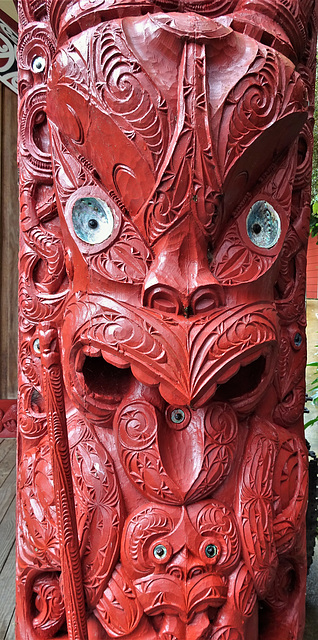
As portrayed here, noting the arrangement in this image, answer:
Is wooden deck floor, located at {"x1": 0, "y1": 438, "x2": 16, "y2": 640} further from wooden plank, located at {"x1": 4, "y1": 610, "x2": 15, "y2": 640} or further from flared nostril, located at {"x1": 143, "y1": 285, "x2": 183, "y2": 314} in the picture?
flared nostril, located at {"x1": 143, "y1": 285, "x2": 183, "y2": 314}

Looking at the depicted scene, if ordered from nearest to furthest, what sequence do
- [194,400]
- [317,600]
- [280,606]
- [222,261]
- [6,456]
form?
[194,400], [222,261], [280,606], [317,600], [6,456]

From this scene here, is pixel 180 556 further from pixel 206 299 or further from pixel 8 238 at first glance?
pixel 8 238

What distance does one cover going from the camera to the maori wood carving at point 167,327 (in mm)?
976

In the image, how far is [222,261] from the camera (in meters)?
1.05

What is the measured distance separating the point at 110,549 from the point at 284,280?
69 centimetres

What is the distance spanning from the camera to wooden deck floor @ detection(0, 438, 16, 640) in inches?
61.9

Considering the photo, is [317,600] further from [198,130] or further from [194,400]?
[198,130]

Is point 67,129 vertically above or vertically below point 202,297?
above

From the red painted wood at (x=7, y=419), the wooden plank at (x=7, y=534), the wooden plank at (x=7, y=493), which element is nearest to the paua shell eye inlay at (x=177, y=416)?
the wooden plank at (x=7, y=534)

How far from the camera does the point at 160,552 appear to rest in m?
1.00

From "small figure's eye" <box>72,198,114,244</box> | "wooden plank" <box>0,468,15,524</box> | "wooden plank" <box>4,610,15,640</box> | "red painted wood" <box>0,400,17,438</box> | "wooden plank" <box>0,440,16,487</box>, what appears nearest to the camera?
"small figure's eye" <box>72,198,114,244</box>

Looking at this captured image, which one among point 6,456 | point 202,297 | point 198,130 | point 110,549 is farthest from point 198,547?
point 6,456

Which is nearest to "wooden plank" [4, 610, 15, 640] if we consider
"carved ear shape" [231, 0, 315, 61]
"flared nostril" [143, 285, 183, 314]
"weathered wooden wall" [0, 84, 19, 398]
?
"flared nostril" [143, 285, 183, 314]

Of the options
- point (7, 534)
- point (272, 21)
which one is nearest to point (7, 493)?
point (7, 534)
